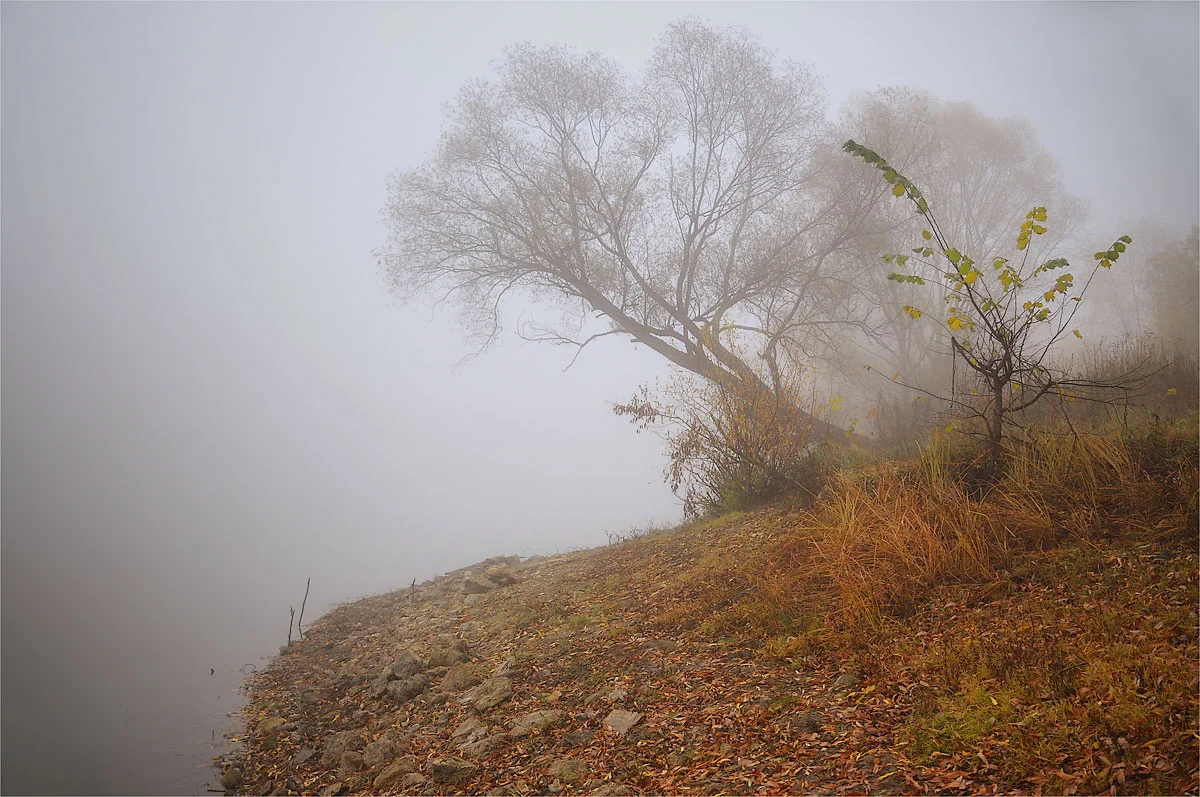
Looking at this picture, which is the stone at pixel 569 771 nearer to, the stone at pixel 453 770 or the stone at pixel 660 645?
the stone at pixel 453 770

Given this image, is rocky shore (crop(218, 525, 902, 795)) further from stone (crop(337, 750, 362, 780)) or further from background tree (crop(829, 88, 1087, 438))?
background tree (crop(829, 88, 1087, 438))

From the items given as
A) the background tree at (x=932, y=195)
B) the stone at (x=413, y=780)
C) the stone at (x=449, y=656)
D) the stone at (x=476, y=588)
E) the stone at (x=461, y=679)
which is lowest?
the stone at (x=413, y=780)

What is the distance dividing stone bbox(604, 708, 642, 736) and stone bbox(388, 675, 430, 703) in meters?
2.43

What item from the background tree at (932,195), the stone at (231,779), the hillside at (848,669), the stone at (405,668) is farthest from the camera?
the background tree at (932,195)

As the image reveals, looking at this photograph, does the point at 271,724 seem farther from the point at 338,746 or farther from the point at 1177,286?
the point at 1177,286

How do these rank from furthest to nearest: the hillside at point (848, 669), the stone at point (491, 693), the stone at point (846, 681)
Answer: the stone at point (491, 693) → the stone at point (846, 681) → the hillside at point (848, 669)

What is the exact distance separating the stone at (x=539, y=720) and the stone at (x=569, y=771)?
1.77ft

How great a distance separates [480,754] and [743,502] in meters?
5.40

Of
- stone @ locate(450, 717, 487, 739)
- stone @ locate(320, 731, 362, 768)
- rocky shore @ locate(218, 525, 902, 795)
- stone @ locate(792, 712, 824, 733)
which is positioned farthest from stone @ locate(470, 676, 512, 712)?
stone @ locate(792, 712, 824, 733)

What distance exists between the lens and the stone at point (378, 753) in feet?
14.5

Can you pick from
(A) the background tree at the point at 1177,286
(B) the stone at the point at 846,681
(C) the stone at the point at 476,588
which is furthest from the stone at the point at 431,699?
(A) the background tree at the point at 1177,286

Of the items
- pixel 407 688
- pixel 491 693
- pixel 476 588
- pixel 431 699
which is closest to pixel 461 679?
pixel 431 699

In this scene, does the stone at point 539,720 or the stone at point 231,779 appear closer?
the stone at point 539,720

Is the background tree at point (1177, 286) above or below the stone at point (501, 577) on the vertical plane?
above
